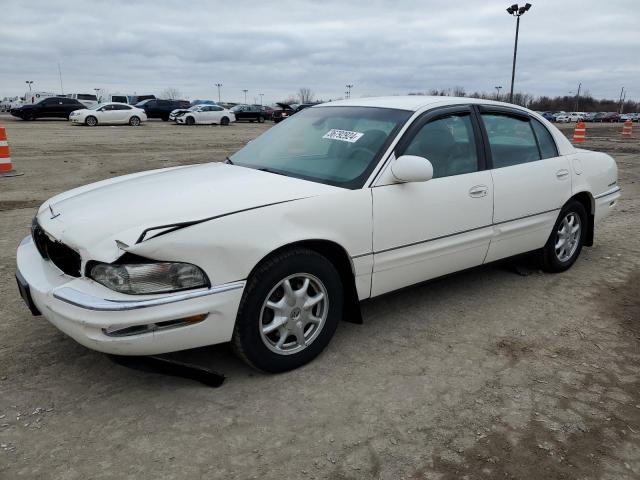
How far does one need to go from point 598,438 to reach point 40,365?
2987 mm

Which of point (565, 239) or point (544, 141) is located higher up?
point (544, 141)

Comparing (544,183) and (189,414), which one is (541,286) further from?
(189,414)

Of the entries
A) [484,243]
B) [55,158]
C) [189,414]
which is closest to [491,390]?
[484,243]

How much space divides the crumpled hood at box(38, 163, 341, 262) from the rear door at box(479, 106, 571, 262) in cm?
156

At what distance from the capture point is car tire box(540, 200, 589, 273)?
4652mm

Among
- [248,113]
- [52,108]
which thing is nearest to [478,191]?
[52,108]

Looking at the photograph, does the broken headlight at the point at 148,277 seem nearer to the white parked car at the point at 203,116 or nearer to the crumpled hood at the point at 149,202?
the crumpled hood at the point at 149,202

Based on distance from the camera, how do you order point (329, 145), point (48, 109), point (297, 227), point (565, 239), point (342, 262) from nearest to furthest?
point (297, 227)
point (342, 262)
point (329, 145)
point (565, 239)
point (48, 109)

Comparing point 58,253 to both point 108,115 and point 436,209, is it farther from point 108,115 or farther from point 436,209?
point 108,115

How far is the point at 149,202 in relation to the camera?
2926mm

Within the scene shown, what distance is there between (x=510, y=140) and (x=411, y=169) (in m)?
1.43

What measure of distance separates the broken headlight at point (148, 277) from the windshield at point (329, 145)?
109 cm

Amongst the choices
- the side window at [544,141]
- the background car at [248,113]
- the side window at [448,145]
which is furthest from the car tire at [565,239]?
the background car at [248,113]

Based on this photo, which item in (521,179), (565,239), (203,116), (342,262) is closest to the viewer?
(342,262)
